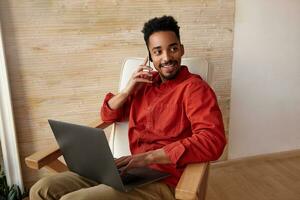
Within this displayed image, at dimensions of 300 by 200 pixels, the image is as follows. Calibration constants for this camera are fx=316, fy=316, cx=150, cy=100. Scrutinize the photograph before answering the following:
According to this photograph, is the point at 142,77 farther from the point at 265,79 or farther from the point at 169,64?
the point at 265,79

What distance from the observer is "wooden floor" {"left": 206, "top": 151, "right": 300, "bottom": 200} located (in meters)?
1.93

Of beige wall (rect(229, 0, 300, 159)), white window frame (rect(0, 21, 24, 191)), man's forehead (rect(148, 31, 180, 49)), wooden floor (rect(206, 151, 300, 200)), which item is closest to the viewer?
man's forehead (rect(148, 31, 180, 49))

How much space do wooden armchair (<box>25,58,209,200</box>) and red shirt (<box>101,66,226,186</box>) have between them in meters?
0.06

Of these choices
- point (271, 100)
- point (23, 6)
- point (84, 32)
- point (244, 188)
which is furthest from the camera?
point (271, 100)

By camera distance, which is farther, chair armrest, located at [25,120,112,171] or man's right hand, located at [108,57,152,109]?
man's right hand, located at [108,57,152,109]

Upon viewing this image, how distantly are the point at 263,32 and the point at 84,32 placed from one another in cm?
117

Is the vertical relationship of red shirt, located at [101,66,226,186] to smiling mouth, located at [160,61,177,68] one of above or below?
below

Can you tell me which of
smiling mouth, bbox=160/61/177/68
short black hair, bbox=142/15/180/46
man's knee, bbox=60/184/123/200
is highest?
short black hair, bbox=142/15/180/46

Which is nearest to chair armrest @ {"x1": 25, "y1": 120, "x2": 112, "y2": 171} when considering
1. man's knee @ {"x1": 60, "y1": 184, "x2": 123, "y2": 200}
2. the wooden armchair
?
the wooden armchair

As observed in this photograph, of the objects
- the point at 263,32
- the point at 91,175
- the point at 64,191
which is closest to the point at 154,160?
the point at 91,175

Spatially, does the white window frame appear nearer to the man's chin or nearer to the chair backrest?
the chair backrest

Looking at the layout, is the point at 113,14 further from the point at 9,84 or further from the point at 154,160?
the point at 154,160

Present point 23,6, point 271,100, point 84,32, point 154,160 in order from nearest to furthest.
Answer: point 154,160 < point 23,6 < point 84,32 < point 271,100

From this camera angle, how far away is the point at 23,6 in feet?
5.54
